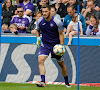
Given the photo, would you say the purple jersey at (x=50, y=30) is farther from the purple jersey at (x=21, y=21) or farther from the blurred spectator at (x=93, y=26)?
the purple jersey at (x=21, y=21)

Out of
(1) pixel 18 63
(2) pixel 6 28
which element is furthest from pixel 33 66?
(2) pixel 6 28

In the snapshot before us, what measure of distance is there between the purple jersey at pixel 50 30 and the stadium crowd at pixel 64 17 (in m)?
2.04

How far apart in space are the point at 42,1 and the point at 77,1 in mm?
1488

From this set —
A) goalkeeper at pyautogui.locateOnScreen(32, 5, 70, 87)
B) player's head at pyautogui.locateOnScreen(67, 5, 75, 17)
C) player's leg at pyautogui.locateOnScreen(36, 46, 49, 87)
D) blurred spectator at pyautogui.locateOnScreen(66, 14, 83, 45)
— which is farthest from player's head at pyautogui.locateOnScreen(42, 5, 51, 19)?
player's head at pyautogui.locateOnScreen(67, 5, 75, 17)

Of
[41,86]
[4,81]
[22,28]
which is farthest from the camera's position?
[22,28]

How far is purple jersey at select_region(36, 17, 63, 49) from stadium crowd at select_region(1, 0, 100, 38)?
2.04m

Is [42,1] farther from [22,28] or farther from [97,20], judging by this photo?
[97,20]

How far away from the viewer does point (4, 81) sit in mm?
12875

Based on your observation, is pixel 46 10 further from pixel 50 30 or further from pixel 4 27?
pixel 4 27

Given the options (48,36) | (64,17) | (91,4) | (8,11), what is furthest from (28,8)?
(48,36)

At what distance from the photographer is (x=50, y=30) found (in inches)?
399

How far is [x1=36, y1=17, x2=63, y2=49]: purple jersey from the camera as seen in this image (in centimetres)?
1002

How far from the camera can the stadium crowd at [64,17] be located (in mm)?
12656

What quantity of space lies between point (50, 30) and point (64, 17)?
14.6ft
